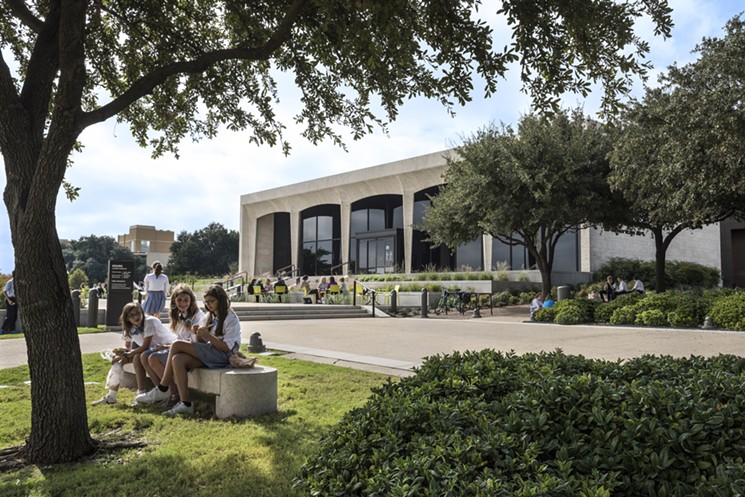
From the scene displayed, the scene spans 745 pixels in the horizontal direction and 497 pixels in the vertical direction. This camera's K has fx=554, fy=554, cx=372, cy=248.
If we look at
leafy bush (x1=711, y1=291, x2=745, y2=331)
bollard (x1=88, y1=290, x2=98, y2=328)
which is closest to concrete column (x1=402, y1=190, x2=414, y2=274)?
bollard (x1=88, y1=290, x2=98, y2=328)

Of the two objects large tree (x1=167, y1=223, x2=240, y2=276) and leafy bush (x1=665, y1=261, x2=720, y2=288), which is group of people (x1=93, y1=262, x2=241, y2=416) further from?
large tree (x1=167, y1=223, x2=240, y2=276)

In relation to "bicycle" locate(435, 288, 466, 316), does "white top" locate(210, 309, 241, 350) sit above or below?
above

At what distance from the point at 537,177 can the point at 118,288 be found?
14100 millimetres

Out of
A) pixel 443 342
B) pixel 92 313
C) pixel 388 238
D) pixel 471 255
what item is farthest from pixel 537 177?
pixel 388 238

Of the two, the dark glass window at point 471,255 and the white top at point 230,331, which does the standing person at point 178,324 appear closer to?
the white top at point 230,331

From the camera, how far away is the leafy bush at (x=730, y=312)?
12898 mm

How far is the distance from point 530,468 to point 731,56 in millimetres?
18286

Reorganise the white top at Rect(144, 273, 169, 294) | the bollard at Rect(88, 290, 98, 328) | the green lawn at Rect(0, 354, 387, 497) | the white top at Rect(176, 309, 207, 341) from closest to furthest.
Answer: the green lawn at Rect(0, 354, 387, 497)
the white top at Rect(176, 309, 207, 341)
the white top at Rect(144, 273, 169, 294)
the bollard at Rect(88, 290, 98, 328)

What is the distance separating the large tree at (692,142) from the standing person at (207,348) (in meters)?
14.4

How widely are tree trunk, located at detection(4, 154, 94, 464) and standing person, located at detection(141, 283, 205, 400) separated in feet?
5.64

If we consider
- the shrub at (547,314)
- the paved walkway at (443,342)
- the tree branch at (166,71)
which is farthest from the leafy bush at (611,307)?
the tree branch at (166,71)

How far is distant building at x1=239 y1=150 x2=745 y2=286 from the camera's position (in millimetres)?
32594

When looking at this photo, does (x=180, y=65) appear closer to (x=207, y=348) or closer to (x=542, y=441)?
(x=207, y=348)

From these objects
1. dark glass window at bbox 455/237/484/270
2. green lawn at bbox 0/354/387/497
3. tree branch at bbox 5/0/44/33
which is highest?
tree branch at bbox 5/0/44/33
